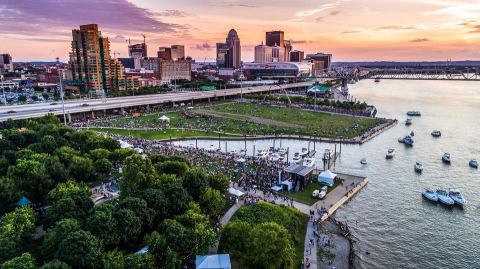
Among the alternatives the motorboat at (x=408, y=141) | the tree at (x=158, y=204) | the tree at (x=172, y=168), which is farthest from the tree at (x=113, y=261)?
the motorboat at (x=408, y=141)

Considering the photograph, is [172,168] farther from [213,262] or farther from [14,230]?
[213,262]

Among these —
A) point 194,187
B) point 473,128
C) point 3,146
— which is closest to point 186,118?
point 3,146


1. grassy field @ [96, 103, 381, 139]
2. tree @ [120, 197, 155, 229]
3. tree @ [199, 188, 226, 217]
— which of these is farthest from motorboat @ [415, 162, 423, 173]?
tree @ [120, 197, 155, 229]

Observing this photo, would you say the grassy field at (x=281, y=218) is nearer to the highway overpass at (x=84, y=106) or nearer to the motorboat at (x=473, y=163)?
the motorboat at (x=473, y=163)

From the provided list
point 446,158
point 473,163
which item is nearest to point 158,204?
point 446,158

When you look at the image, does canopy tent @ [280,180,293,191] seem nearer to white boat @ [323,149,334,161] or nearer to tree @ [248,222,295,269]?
white boat @ [323,149,334,161]

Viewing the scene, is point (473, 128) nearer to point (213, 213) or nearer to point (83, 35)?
point (213, 213)
